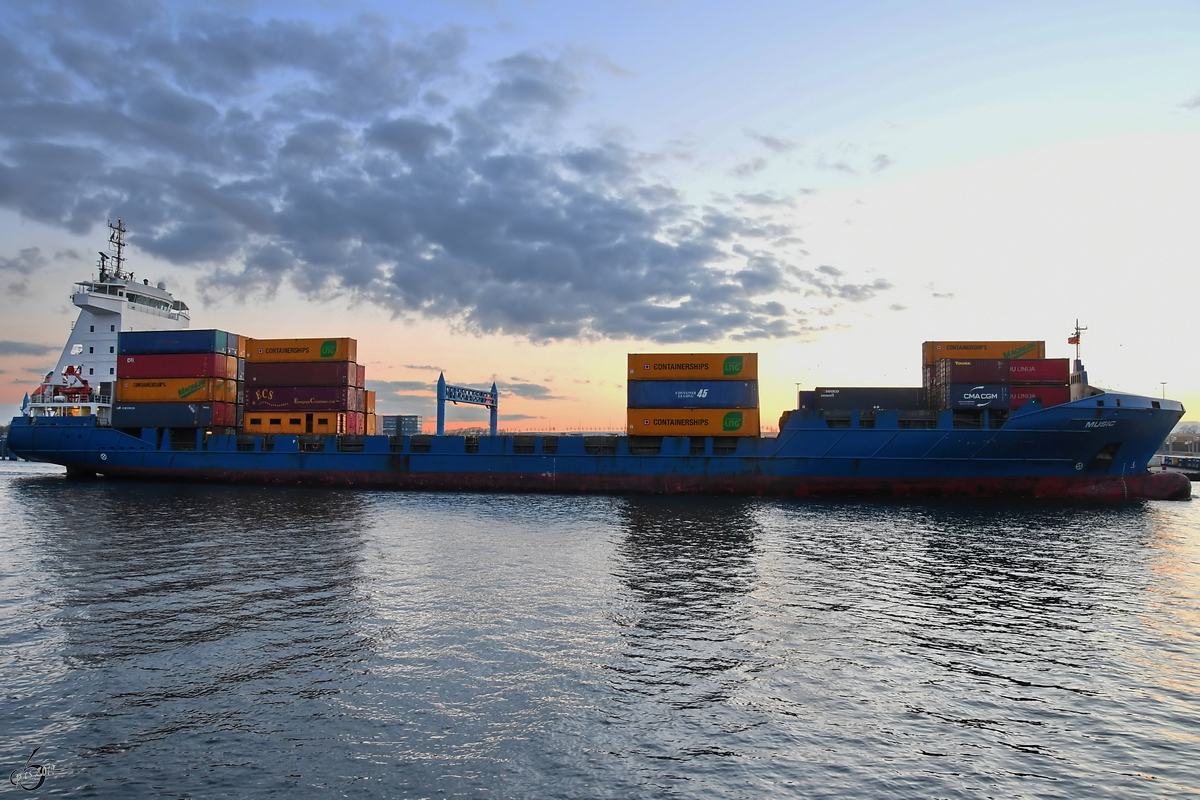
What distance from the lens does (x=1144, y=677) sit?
1074 centimetres

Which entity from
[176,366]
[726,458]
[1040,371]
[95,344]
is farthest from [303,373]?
[1040,371]

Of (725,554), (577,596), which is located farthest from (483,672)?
(725,554)

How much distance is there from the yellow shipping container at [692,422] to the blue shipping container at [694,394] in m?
0.34

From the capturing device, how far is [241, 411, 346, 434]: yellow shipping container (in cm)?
4566

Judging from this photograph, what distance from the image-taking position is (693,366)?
41.2 meters

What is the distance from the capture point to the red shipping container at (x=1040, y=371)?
38344 mm

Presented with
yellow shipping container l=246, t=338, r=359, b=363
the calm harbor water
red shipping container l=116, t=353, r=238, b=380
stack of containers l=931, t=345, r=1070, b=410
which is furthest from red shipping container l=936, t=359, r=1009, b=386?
red shipping container l=116, t=353, r=238, b=380

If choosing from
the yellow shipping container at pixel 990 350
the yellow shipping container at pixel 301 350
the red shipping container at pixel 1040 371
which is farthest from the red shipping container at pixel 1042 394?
the yellow shipping container at pixel 301 350

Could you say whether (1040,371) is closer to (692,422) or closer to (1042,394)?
(1042,394)

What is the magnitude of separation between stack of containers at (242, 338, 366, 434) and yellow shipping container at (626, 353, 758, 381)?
20005mm

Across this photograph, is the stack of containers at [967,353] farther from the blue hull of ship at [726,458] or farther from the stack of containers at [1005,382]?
the blue hull of ship at [726,458]

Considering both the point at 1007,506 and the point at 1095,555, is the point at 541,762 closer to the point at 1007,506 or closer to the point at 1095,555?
the point at 1095,555

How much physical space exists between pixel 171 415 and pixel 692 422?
117ft

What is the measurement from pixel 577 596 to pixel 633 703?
6.02 metres
